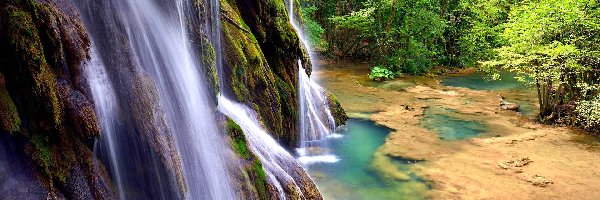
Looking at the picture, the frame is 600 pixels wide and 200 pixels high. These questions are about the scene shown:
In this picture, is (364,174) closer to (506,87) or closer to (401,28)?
(506,87)

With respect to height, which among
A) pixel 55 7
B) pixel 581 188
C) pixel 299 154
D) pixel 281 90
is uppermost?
pixel 55 7

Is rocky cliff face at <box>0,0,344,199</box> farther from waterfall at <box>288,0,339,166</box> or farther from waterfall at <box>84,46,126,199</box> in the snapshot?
waterfall at <box>288,0,339,166</box>

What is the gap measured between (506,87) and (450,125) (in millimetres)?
9173

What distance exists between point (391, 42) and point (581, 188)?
17.3 m

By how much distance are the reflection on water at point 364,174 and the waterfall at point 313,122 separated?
1.05 feet

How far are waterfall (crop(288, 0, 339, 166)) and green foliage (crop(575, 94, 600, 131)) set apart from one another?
7077mm

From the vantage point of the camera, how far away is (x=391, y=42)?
87.0 ft

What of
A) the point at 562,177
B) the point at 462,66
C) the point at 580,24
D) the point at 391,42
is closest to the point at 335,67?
the point at 391,42

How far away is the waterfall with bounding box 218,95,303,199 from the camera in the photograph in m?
7.27

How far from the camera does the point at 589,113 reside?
13.6 metres

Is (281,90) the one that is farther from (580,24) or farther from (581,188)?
(580,24)

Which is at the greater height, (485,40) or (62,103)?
(62,103)

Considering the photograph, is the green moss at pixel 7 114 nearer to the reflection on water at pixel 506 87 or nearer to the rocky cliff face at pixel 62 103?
the rocky cliff face at pixel 62 103

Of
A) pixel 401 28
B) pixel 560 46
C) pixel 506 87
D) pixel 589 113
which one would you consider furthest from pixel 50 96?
pixel 401 28
